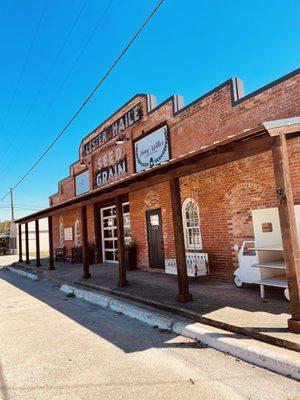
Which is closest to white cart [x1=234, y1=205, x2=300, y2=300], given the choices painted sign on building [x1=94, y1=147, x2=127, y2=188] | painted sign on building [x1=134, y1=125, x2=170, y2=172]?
painted sign on building [x1=134, y1=125, x2=170, y2=172]

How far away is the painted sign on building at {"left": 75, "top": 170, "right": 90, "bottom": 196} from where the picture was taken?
17891 mm

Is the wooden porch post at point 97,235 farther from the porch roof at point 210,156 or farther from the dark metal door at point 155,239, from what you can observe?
the porch roof at point 210,156

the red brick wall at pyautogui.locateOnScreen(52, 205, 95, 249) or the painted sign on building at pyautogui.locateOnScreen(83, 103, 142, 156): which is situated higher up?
the painted sign on building at pyautogui.locateOnScreen(83, 103, 142, 156)

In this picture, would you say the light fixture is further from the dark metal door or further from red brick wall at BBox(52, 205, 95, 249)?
red brick wall at BBox(52, 205, 95, 249)

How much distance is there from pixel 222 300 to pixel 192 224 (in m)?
3.87

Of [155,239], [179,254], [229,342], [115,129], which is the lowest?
[229,342]

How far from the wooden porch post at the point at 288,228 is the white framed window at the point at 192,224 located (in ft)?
17.1

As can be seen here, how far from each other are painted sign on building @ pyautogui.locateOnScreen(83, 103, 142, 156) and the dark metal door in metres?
4.08

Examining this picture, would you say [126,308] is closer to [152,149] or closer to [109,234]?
[152,149]

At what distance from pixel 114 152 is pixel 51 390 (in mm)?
11960

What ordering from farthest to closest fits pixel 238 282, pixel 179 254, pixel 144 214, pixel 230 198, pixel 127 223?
pixel 127 223, pixel 144 214, pixel 230 198, pixel 238 282, pixel 179 254

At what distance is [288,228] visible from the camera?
4688mm

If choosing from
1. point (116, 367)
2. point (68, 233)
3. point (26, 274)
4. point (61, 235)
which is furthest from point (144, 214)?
point (61, 235)

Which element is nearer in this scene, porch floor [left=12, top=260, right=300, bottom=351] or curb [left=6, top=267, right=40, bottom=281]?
porch floor [left=12, top=260, right=300, bottom=351]
